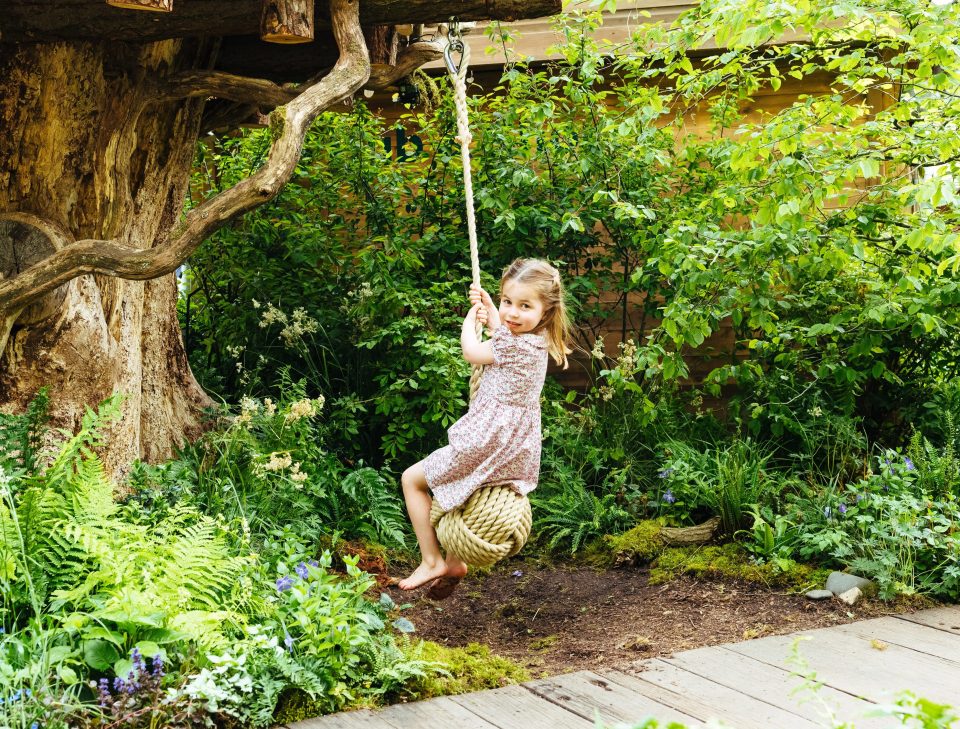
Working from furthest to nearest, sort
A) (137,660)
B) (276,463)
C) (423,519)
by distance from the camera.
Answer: (276,463), (423,519), (137,660)

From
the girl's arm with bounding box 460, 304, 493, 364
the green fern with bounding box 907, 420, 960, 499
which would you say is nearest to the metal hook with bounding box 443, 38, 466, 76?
the girl's arm with bounding box 460, 304, 493, 364

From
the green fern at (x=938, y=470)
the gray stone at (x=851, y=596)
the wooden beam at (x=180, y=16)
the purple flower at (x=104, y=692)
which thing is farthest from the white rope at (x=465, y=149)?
the green fern at (x=938, y=470)

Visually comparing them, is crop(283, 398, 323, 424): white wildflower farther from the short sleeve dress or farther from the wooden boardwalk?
the wooden boardwalk

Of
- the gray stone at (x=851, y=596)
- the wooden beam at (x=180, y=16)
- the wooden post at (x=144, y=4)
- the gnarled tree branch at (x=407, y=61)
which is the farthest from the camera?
the gnarled tree branch at (x=407, y=61)

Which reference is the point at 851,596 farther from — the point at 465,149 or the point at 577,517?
the point at 465,149

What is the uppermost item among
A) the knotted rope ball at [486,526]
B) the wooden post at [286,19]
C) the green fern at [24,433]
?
the wooden post at [286,19]

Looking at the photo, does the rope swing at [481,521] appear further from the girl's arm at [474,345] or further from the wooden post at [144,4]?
the wooden post at [144,4]

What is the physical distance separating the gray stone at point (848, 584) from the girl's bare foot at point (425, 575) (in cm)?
210

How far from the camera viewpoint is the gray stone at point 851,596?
4848 millimetres

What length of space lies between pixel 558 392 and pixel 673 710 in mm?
3847

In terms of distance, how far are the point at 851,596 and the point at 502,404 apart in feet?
6.93

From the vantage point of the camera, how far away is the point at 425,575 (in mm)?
4297

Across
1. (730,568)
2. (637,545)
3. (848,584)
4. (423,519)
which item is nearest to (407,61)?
(423,519)

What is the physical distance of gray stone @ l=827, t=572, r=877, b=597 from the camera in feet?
16.1
